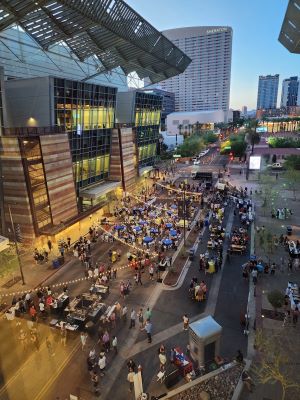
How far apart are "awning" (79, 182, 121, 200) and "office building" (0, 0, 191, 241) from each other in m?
0.14

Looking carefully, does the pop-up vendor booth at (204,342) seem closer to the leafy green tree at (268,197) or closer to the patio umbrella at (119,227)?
the patio umbrella at (119,227)

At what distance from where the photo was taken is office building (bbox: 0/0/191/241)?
30156 mm

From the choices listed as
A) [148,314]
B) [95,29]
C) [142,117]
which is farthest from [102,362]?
[142,117]

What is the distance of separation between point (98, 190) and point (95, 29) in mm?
22267

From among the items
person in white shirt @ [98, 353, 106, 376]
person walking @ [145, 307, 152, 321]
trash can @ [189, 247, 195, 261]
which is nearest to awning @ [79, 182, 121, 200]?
trash can @ [189, 247, 195, 261]

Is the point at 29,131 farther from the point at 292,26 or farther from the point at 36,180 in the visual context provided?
the point at 292,26

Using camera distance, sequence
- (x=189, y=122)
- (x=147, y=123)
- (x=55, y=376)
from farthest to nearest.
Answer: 1. (x=189, y=122)
2. (x=147, y=123)
3. (x=55, y=376)

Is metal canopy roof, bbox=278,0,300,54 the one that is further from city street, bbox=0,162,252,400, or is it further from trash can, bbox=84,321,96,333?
trash can, bbox=84,321,96,333

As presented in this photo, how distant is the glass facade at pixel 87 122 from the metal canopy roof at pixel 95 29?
23.9 feet

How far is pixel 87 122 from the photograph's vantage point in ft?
134

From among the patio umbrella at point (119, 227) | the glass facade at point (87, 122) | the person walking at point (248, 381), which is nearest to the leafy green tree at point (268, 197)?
the patio umbrella at point (119, 227)

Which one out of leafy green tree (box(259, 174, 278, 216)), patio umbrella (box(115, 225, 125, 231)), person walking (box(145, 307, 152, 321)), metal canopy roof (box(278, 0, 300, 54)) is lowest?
person walking (box(145, 307, 152, 321))

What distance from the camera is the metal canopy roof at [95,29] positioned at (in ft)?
101

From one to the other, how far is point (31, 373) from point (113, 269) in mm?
11943
